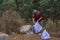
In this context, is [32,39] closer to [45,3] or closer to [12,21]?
[12,21]

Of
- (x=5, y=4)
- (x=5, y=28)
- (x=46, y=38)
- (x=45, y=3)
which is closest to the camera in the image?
(x=46, y=38)

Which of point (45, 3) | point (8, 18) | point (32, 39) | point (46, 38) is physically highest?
point (45, 3)

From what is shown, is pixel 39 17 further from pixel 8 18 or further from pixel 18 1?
pixel 18 1

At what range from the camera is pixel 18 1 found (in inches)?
700

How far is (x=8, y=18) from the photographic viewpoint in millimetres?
12891

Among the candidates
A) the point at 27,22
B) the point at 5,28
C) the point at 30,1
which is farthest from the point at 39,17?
the point at 30,1

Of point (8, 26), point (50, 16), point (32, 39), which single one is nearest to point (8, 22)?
point (8, 26)

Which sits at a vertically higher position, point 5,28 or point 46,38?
point 5,28

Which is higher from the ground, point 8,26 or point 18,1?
point 18,1

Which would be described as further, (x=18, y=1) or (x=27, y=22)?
(x=18, y=1)

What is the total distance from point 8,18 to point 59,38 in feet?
9.92

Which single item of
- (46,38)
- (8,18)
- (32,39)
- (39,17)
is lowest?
(46,38)

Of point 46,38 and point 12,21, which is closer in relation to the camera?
point 46,38

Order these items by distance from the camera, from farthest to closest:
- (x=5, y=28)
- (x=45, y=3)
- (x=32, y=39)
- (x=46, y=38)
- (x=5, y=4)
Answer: (x=5, y=4) → (x=45, y=3) → (x=5, y=28) → (x=32, y=39) → (x=46, y=38)
